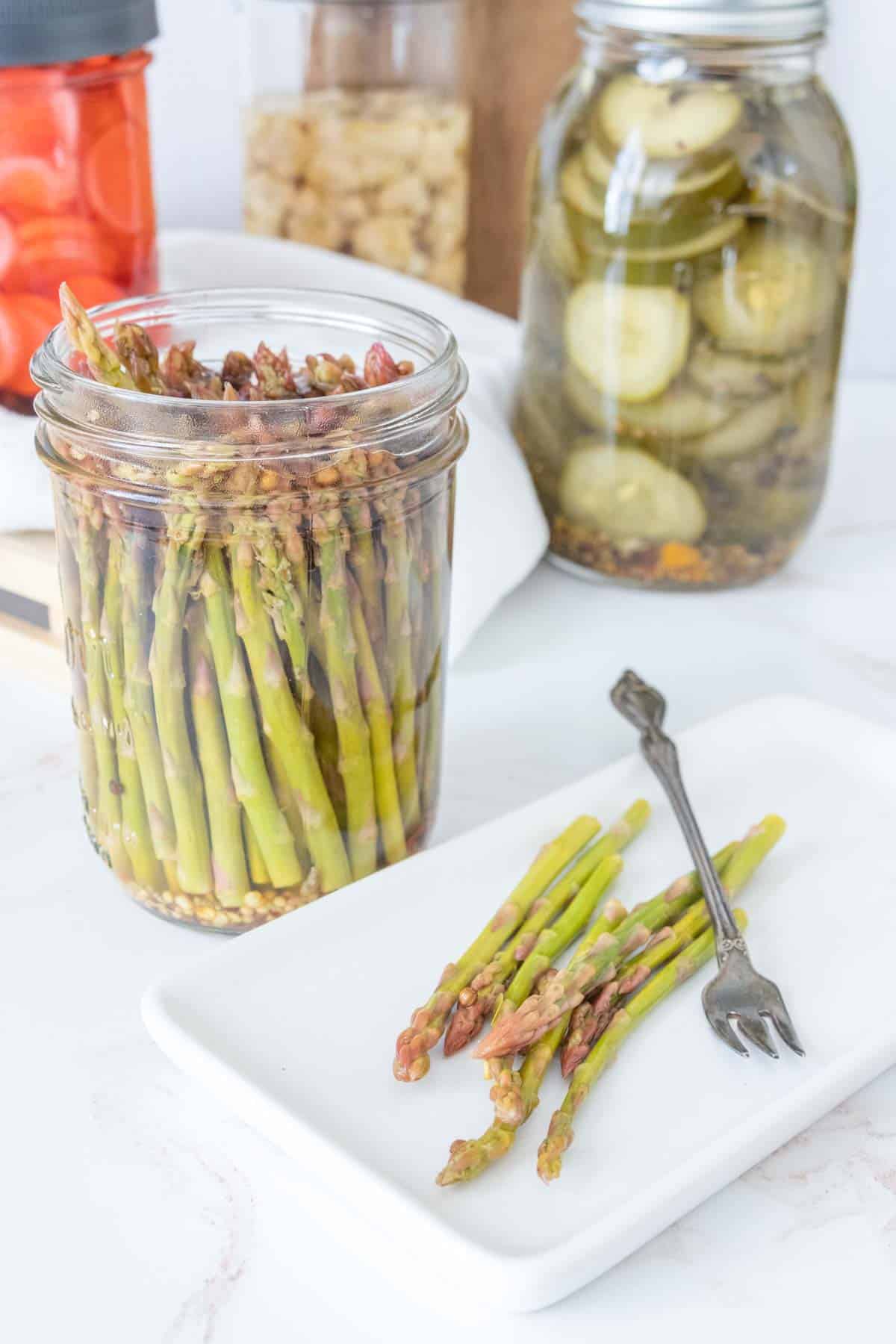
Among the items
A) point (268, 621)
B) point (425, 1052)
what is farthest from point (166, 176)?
point (425, 1052)

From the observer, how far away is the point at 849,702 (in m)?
1.03

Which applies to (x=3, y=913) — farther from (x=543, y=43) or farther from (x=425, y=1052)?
(x=543, y=43)

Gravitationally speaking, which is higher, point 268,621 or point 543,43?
point 543,43

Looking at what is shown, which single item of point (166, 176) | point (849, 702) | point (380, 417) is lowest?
point (849, 702)

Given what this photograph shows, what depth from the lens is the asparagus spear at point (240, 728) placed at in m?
0.66

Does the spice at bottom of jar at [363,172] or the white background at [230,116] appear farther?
the white background at [230,116]

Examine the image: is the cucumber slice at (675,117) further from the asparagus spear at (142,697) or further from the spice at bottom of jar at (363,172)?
the asparagus spear at (142,697)

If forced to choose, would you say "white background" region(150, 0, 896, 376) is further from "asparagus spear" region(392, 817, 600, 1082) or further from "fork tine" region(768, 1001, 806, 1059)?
"fork tine" region(768, 1001, 806, 1059)

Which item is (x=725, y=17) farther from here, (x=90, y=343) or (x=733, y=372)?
(x=90, y=343)

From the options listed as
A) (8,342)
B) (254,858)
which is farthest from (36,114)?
(254,858)

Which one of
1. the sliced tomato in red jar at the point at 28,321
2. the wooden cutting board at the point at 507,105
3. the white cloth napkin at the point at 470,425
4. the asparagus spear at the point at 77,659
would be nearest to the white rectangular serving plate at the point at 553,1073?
the asparagus spear at the point at 77,659

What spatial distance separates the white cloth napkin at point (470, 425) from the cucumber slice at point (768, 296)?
19 cm

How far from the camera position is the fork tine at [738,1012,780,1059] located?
2.12 feet

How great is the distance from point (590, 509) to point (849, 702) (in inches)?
9.6
